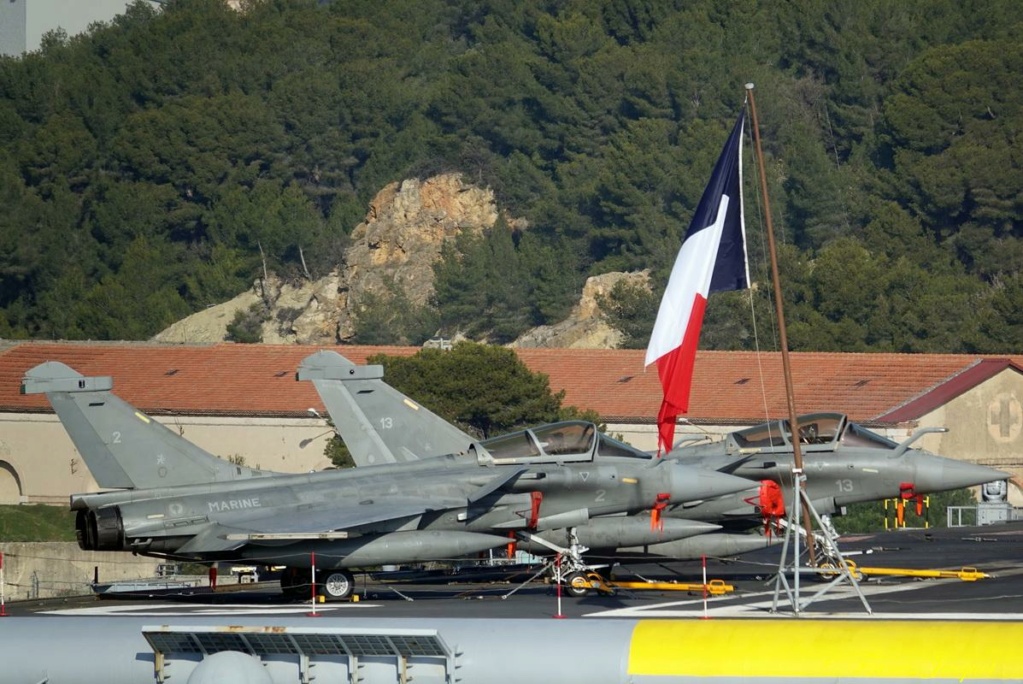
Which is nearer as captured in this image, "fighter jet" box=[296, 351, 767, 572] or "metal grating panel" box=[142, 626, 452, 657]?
"metal grating panel" box=[142, 626, 452, 657]

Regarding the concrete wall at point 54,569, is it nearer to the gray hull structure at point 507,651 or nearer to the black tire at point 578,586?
the black tire at point 578,586

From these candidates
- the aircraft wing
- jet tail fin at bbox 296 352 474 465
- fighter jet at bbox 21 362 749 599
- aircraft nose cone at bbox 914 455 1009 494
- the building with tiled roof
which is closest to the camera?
the aircraft wing

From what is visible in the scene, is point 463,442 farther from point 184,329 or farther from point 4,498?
point 184,329

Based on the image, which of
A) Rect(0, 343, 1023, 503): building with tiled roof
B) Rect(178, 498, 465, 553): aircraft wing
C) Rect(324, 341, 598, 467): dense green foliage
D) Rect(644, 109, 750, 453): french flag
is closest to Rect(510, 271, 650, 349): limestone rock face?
Rect(0, 343, 1023, 503): building with tiled roof

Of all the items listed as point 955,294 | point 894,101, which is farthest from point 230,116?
point 955,294

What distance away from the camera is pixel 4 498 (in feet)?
216

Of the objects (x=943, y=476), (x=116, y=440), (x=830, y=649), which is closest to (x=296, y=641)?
(x=830, y=649)

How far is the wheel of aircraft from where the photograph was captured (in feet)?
85.0

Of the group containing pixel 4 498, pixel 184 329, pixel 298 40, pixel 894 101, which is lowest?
pixel 4 498

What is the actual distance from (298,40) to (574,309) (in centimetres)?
3426

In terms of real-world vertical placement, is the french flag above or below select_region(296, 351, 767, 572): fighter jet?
above

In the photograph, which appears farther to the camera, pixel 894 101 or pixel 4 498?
pixel 894 101

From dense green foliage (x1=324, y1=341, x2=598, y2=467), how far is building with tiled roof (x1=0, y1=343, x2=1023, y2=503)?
93.6 inches

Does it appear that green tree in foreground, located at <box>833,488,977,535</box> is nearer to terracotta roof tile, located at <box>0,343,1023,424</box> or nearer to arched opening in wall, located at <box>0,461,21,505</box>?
A: terracotta roof tile, located at <box>0,343,1023,424</box>
